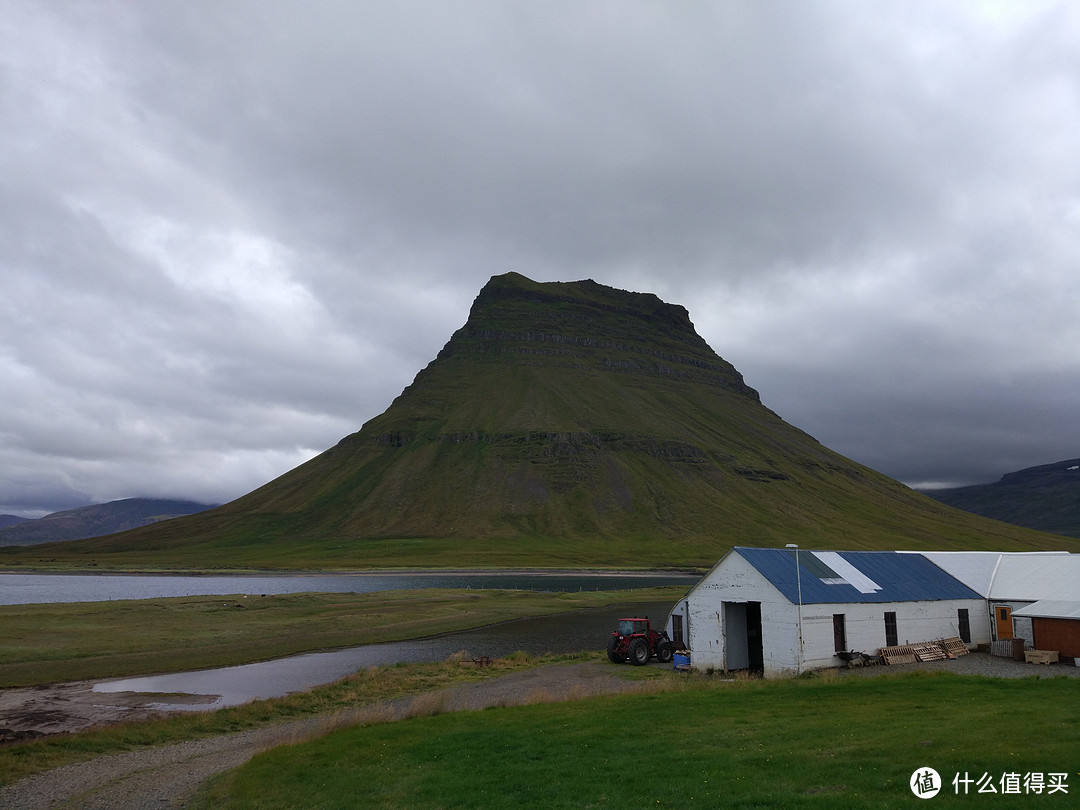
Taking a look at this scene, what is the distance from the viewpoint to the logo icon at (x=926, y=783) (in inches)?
517

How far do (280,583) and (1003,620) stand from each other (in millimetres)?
121305

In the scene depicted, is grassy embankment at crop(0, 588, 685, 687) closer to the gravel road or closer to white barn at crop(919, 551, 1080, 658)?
the gravel road

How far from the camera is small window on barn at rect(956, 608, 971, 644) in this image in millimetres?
42031

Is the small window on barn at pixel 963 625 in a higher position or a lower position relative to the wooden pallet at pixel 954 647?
higher

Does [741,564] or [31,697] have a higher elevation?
[741,564]

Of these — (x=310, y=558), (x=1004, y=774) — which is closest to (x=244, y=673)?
(x=1004, y=774)

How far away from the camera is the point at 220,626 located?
61781 millimetres

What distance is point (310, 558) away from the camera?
19625 cm

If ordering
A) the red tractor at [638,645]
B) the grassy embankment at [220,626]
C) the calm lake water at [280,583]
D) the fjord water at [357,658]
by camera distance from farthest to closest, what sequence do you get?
the calm lake water at [280,583]
the grassy embankment at [220,626]
the red tractor at [638,645]
the fjord water at [357,658]

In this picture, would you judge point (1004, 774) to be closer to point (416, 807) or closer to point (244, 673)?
point (416, 807)

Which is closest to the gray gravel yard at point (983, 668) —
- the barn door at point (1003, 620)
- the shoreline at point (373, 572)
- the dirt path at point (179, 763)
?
the barn door at point (1003, 620)

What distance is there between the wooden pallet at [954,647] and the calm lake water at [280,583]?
7238 centimetres

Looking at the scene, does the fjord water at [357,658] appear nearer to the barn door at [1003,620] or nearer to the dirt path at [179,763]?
the dirt path at [179,763]

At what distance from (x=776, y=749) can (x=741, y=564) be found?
70.6ft
